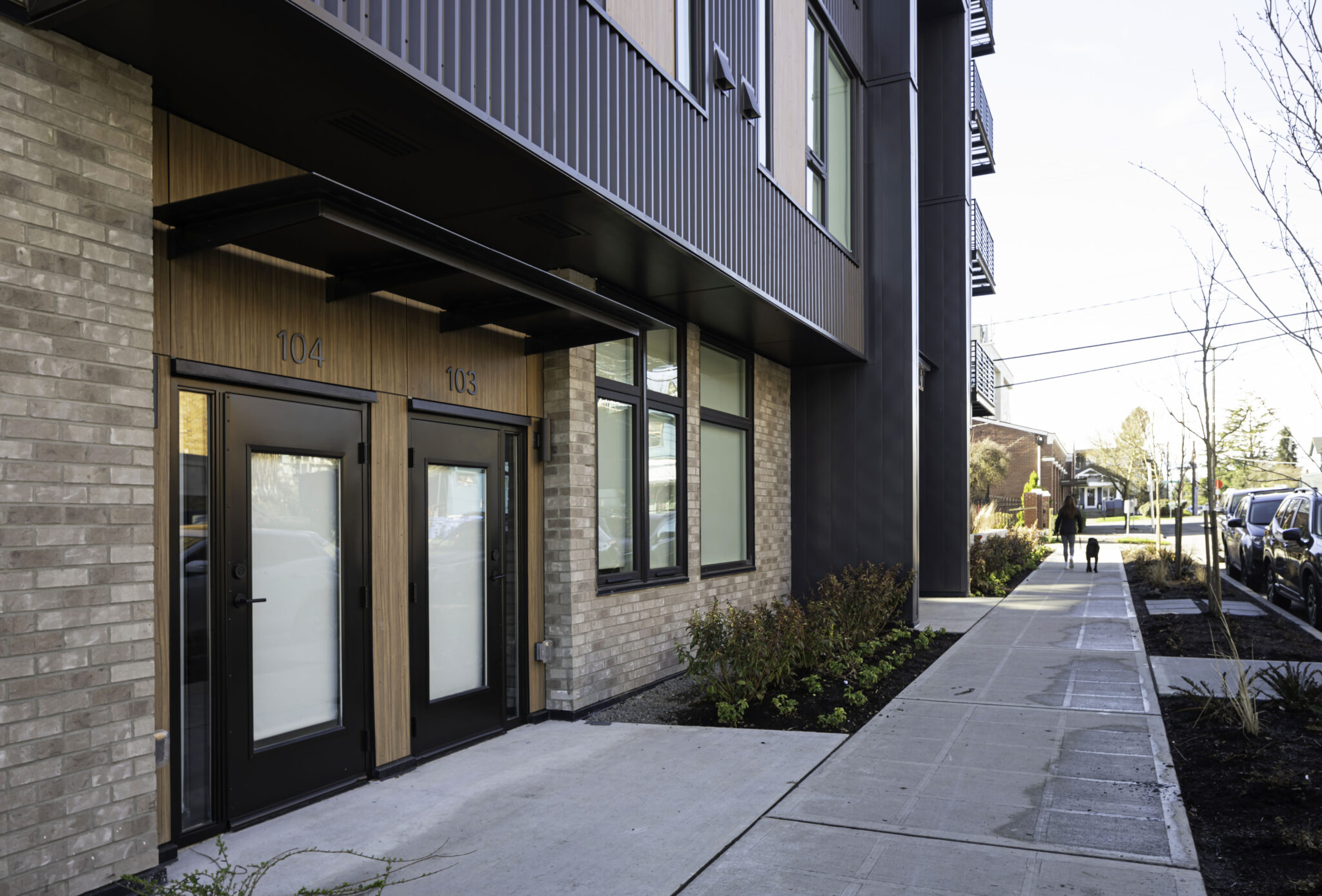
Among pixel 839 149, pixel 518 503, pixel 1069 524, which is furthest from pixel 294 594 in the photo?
pixel 1069 524

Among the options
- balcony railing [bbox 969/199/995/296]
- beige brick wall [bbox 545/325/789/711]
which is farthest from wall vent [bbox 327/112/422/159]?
balcony railing [bbox 969/199/995/296]

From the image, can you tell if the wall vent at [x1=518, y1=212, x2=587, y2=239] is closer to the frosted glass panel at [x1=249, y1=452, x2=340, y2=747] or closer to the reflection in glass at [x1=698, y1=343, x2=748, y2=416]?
the frosted glass panel at [x1=249, y1=452, x2=340, y2=747]

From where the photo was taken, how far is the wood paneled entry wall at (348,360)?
4688mm

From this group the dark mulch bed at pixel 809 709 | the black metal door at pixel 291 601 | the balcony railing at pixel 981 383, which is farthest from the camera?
the balcony railing at pixel 981 383

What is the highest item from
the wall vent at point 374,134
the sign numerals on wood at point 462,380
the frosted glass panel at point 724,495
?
the wall vent at point 374,134

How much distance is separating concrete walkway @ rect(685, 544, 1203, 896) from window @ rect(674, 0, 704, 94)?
17.6 ft

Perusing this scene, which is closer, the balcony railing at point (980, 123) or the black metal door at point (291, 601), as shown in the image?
the black metal door at point (291, 601)

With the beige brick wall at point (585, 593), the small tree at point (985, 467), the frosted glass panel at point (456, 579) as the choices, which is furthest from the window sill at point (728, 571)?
the small tree at point (985, 467)

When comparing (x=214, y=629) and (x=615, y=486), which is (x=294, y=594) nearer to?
(x=214, y=629)

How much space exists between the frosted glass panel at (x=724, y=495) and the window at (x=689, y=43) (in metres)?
3.88

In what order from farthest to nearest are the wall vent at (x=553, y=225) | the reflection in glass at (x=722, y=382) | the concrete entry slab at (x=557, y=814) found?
the reflection in glass at (x=722, y=382)
the wall vent at (x=553, y=225)
the concrete entry slab at (x=557, y=814)

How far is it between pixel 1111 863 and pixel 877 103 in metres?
11.5

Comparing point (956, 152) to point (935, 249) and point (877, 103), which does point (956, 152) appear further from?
point (877, 103)

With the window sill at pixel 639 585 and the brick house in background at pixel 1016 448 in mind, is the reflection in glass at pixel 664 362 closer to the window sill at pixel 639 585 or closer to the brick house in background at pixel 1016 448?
the window sill at pixel 639 585
